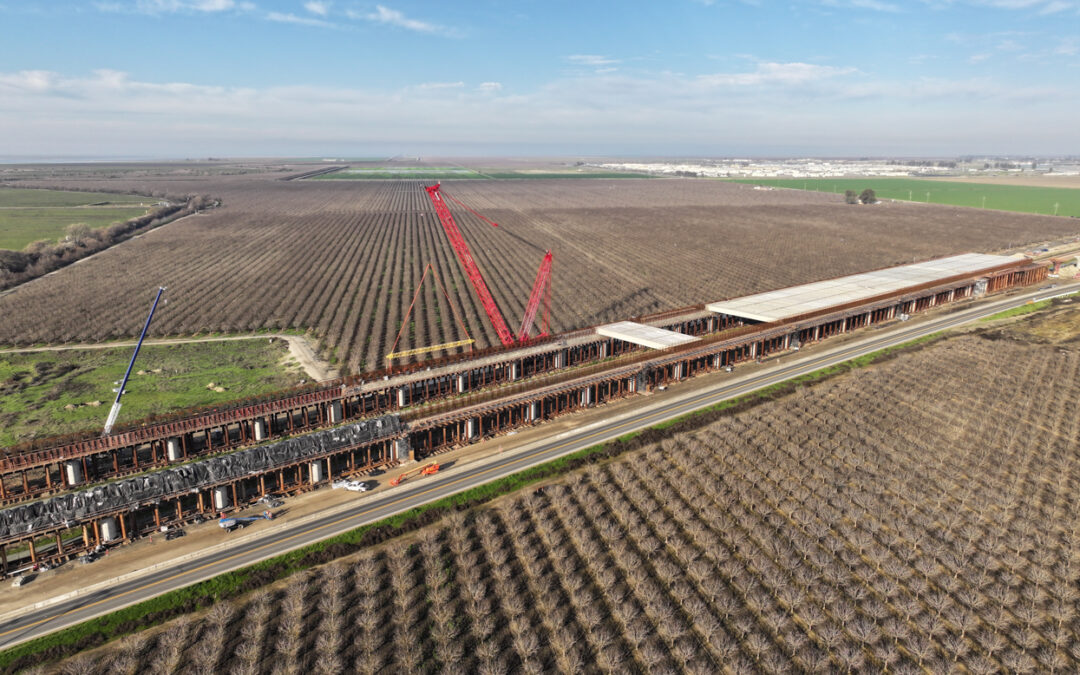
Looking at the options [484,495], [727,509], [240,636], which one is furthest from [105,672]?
[727,509]

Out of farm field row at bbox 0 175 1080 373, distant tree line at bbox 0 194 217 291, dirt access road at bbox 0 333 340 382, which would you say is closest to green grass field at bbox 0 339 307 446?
dirt access road at bbox 0 333 340 382

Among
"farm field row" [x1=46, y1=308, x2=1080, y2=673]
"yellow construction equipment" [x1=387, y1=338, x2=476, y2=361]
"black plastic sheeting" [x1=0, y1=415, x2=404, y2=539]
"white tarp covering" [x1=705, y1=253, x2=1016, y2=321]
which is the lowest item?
"farm field row" [x1=46, y1=308, x2=1080, y2=673]

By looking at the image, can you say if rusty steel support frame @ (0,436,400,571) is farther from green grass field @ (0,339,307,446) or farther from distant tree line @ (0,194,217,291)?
distant tree line @ (0,194,217,291)

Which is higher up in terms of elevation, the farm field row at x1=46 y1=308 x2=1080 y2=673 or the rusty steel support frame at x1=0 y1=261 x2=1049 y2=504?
the rusty steel support frame at x1=0 y1=261 x2=1049 y2=504

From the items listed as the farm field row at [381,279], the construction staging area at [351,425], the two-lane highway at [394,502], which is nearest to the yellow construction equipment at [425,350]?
the farm field row at [381,279]

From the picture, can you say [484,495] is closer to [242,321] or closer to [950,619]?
[950,619]

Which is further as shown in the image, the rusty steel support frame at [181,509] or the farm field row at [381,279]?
the farm field row at [381,279]

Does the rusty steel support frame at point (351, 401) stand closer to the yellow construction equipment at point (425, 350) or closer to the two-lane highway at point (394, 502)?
the yellow construction equipment at point (425, 350)
